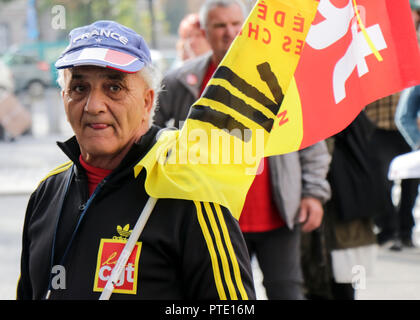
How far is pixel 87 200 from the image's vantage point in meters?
2.48

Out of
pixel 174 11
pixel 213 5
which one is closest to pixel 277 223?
pixel 213 5

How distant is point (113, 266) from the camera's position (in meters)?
2.31

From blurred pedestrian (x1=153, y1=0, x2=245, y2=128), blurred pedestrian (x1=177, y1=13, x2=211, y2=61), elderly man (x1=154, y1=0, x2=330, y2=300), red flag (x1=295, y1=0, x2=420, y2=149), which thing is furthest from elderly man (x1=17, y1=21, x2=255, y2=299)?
blurred pedestrian (x1=177, y1=13, x2=211, y2=61)


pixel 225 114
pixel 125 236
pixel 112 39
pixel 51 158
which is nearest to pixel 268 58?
pixel 225 114

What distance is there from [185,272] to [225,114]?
1.53 ft

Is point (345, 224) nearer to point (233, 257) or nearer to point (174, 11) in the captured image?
point (233, 257)

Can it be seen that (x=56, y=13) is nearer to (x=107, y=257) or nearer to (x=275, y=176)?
(x=275, y=176)

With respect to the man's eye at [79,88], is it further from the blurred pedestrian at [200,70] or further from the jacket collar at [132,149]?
the blurred pedestrian at [200,70]

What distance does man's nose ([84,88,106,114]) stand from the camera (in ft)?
8.11

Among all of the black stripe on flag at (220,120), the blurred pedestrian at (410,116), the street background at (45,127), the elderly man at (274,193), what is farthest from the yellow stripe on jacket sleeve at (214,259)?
the blurred pedestrian at (410,116)

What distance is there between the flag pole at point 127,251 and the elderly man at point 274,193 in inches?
81.3

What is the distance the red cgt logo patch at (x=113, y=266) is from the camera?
7.50 ft

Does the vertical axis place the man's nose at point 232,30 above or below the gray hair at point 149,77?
above

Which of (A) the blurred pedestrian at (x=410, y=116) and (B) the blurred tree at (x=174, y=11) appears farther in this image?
(B) the blurred tree at (x=174, y=11)
